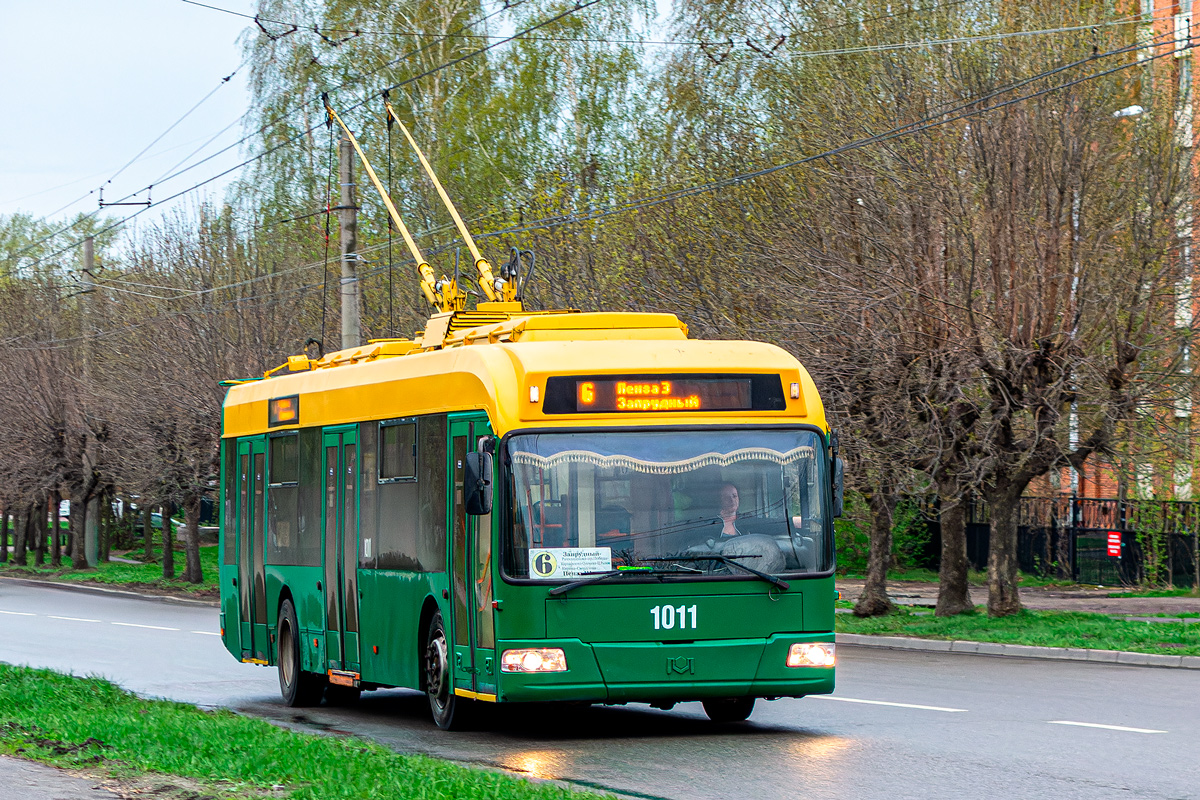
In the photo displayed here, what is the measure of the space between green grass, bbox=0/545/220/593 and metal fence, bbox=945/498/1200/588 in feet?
60.9

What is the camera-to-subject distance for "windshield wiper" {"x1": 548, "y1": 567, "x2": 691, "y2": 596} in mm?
11164

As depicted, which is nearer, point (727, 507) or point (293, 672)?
point (727, 507)

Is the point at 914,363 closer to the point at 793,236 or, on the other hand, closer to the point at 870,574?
the point at 793,236

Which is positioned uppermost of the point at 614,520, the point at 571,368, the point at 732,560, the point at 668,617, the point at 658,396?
the point at 571,368

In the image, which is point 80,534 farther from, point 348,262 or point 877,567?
point 877,567

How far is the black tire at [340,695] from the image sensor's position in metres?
15.7

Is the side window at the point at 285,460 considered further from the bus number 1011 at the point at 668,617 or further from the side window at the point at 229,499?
the bus number 1011 at the point at 668,617

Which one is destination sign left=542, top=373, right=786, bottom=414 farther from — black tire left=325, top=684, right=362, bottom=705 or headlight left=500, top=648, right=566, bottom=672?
black tire left=325, top=684, right=362, bottom=705

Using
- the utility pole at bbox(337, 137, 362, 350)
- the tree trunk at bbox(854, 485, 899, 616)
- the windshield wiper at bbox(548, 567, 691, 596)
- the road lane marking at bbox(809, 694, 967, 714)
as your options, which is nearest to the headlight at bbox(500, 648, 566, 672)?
the windshield wiper at bbox(548, 567, 691, 596)

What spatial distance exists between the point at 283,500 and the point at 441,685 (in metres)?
4.14

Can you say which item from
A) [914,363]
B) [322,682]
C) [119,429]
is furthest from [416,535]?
[119,429]

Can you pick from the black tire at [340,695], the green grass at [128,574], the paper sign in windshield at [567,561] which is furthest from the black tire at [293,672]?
the green grass at [128,574]

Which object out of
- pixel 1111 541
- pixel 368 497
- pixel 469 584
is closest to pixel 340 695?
pixel 368 497

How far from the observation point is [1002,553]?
23531 millimetres
